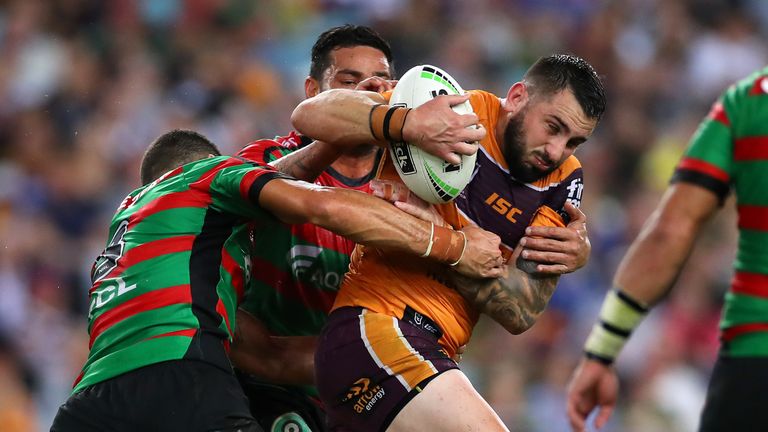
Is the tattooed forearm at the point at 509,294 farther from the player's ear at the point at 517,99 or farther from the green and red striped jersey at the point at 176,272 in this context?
the green and red striped jersey at the point at 176,272

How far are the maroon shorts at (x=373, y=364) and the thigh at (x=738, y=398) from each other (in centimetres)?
101

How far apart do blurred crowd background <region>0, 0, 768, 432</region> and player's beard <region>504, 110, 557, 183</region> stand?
4680 mm

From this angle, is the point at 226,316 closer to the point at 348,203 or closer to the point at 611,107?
the point at 348,203

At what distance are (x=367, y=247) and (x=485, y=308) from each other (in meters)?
0.55

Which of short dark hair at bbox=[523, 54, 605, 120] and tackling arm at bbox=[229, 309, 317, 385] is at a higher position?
short dark hair at bbox=[523, 54, 605, 120]

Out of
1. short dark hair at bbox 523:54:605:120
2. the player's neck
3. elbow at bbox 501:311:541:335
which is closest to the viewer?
short dark hair at bbox 523:54:605:120

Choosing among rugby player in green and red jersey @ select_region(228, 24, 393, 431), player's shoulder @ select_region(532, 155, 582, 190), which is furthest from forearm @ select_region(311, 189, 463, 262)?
rugby player in green and red jersey @ select_region(228, 24, 393, 431)

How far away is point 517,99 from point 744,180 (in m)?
1.16

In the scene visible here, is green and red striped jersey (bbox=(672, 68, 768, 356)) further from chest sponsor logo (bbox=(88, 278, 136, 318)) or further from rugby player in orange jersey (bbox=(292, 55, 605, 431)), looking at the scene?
chest sponsor logo (bbox=(88, 278, 136, 318))

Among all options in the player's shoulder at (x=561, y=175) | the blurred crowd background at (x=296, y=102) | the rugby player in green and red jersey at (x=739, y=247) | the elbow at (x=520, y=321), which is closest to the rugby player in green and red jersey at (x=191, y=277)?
the elbow at (x=520, y=321)

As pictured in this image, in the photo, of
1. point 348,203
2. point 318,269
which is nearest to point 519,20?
point 318,269

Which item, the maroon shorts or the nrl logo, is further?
the nrl logo

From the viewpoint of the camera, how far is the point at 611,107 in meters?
11.1

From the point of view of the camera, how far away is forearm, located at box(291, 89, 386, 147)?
4195 mm
